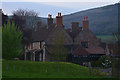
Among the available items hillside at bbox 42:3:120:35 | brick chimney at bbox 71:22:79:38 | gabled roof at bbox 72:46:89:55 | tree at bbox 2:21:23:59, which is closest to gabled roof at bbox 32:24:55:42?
brick chimney at bbox 71:22:79:38

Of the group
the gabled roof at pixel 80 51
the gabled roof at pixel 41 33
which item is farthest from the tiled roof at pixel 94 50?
the gabled roof at pixel 41 33

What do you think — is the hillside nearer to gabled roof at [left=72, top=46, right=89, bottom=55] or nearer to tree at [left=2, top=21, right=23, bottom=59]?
gabled roof at [left=72, top=46, right=89, bottom=55]

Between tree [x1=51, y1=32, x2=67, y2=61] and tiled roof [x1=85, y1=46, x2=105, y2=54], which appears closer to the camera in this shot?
tree [x1=51, y1=32, x2=67, y2=61]

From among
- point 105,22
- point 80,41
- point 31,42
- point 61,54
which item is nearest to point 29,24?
point 31,42

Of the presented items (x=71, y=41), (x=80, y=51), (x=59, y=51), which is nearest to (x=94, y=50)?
(x=80, y=51)

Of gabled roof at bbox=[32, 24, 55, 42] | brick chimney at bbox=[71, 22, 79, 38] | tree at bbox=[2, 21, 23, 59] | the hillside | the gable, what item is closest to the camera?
tree at bbox=[2, 21, 23, 59]

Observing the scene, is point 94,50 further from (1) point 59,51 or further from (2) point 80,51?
(1) point 59,51

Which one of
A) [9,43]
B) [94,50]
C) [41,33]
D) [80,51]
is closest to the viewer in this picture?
[9,43]

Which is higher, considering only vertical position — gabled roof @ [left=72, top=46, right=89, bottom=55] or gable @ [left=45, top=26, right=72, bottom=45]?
gable @ [left=45, top=26, right=72, bottom=45]

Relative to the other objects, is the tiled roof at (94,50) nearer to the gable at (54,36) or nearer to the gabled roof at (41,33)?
the gable at (54,36)

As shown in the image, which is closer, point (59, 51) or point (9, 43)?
point (9, 43)

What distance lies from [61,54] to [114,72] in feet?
74.4

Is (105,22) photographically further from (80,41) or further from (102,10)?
(80,41)

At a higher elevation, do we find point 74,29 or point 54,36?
point 74,29
